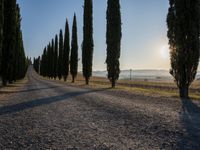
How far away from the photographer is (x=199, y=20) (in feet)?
61.1

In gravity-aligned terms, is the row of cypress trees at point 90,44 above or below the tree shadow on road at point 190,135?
above

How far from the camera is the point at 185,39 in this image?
18906 mm

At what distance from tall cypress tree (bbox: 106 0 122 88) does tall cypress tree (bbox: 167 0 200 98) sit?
1474cm

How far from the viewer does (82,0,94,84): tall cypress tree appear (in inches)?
1868

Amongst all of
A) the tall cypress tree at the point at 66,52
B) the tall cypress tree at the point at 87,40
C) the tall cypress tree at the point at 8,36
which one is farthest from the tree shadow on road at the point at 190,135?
the tall cypress tree at the point at 66,52

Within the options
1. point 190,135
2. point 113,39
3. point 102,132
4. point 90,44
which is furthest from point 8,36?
point 190,135

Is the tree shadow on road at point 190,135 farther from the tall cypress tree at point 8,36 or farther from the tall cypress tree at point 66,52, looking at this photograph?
the tall cypress tree at point 66,52

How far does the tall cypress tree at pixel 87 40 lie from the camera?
47.4 meters

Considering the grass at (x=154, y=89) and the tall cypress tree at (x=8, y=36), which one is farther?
the tall cypress tree at (x=8, y=36)

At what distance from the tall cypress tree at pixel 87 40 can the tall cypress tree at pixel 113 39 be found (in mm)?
12508

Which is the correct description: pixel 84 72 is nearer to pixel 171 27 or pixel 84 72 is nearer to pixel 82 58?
pixel 82 58

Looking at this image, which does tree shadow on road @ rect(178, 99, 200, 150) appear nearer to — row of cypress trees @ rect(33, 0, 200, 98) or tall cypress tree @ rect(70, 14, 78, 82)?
row of cypress trees @ rect(33, 0, 200, 98)

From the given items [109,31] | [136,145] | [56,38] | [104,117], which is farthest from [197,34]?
[56,38]

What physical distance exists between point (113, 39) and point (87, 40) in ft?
45.8
